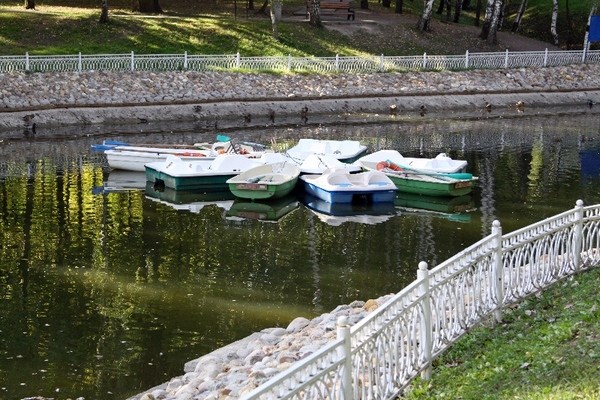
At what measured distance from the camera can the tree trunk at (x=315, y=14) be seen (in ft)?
188

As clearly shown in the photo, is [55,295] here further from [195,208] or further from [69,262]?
[195,208]

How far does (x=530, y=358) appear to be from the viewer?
12.3 m

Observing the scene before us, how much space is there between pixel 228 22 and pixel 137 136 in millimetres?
15235

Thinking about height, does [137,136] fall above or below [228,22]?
below

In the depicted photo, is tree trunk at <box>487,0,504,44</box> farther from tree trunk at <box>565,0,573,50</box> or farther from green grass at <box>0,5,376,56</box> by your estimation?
green grass at <box>0,5,376,56</box>

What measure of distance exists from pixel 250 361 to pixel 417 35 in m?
46.8

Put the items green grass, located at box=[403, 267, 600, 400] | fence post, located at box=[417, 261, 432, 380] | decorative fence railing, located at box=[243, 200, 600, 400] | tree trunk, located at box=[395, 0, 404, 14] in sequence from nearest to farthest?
decorative fence railing, located at box=[243, 200, 600, 400] < green grass, located at box=[403, 267, 600, 400] < fence post, located at box=[417, 261, 432, 380] < tree trunk, located at box=[395, 0, 404, 14]

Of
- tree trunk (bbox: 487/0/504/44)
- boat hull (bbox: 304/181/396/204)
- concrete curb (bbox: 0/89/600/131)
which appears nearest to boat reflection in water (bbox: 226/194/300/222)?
boat hull (bbox: 304/181/396/204)

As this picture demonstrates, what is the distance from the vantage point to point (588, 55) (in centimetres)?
6019

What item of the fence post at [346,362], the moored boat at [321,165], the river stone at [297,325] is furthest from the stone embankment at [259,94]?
the fence post at [346,362]

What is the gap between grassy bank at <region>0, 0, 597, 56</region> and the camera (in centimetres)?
5044

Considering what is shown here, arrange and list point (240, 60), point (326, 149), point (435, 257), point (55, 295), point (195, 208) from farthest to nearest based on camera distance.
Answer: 1. point (240, 60)
2. point (326, 149)
3. point (195, 208)
4. point (435, 257)
5. point (55, 295)

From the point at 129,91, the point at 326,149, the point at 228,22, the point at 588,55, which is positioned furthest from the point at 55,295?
the point at 588,55

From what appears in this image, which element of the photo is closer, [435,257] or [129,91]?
[435,257]
